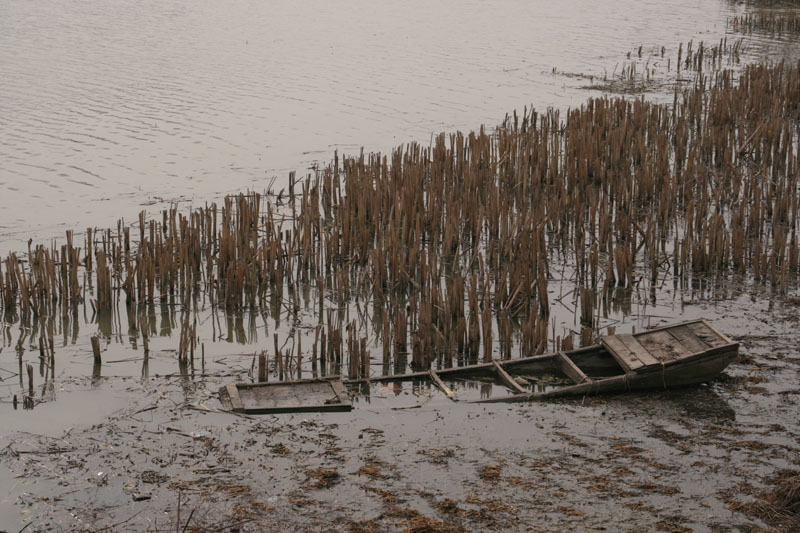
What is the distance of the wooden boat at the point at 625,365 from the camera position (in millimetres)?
6711

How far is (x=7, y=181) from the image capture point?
12.4m

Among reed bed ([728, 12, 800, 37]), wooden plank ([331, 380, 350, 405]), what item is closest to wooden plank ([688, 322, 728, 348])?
wooden plank ([331, 380, 350, 405])

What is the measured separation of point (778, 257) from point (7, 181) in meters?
10.1

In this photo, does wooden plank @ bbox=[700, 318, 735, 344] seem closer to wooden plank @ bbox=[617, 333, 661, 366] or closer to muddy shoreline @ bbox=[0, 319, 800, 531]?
muddy shoreline @ bbox=[0, 319, 800, 531]

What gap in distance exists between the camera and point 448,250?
385 inches

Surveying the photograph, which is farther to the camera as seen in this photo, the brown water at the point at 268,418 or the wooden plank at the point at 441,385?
the wooden plank at the point at 441,385

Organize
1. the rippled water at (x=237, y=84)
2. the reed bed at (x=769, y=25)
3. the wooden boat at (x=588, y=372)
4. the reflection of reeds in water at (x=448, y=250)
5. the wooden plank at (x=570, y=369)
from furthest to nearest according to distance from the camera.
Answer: the reed bed at (x=769, y=25), the rippled water at (x=237, y=84), the reflection of reeds in water at (x=448, y=250), the wooden plank at (x=570, y=369), the wooden boat at (x=588, y=372)

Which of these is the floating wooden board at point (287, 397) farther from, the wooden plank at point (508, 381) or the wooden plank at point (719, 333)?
the wooden plank at point (719, 333)

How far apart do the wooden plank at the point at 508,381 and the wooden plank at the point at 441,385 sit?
1.41ft

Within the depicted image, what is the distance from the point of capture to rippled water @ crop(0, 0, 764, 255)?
42.5 ft

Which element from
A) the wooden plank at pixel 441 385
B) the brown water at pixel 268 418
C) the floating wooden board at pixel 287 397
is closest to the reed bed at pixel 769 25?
the brown water at pixel 268 418

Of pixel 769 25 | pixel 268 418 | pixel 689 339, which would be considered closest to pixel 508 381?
pixel 689 339

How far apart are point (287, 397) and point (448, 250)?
3.72m

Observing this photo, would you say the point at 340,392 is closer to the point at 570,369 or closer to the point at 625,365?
the point at 570,369
